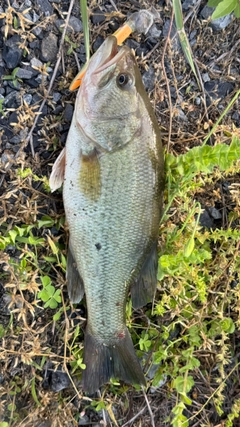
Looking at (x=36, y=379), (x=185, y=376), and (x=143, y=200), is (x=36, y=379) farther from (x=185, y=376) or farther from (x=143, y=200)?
(x=143, y=200)

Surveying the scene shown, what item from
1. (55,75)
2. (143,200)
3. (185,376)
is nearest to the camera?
(143,200)

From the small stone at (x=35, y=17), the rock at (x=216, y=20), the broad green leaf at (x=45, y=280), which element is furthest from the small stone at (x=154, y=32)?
the broad green leaf at (x=45, y=280)

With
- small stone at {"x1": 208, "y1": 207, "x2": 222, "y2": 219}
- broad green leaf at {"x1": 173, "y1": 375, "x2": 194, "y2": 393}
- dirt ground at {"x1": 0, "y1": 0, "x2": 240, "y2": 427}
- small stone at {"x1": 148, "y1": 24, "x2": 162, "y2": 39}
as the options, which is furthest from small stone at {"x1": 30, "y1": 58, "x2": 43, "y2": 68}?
broad green leaf at {"x1": 173, "y1": 375, "x2": 194, "y2": 393}

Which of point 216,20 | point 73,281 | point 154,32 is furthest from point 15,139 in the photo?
point 216,20

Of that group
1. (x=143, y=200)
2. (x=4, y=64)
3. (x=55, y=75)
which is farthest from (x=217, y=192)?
(x=4, y=64)

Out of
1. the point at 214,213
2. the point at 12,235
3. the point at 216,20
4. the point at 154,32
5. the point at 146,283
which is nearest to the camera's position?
the point at 12,235

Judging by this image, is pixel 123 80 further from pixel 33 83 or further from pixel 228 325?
pixel 228 325
